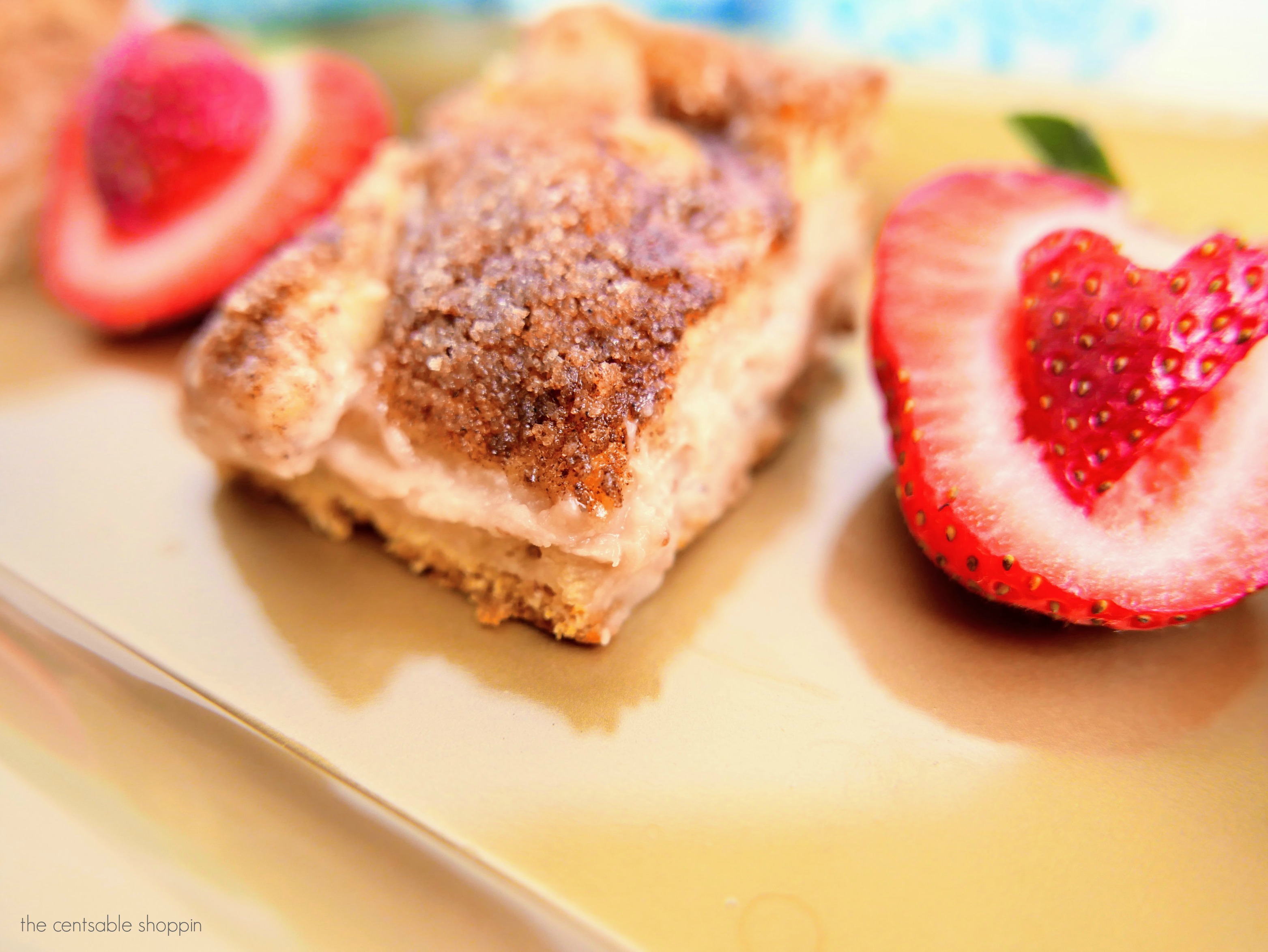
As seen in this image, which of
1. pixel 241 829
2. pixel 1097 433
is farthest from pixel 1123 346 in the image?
pixel 241 829

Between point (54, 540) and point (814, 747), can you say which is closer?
point (814, 747)

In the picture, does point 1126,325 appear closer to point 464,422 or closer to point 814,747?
point 814,747

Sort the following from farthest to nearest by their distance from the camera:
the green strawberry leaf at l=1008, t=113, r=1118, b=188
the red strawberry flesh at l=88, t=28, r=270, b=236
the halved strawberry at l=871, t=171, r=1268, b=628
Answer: the red strawberry flesh at l=88, t=28, r=270, b=236
the green strawberry leaf at l=1008, t=113, r=1118, b=188
the halved strawberry at l=871, t=171, r=1268, b=628

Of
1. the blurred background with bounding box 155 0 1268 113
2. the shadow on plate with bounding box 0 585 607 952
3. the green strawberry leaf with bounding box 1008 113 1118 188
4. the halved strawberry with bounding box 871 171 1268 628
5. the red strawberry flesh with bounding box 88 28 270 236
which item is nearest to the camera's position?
the shadow on plate with bounding box 0 585 607 952

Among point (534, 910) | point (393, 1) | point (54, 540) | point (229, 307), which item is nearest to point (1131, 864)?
point (534, 910)

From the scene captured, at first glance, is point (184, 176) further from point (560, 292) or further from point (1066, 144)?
point (1066, 144)

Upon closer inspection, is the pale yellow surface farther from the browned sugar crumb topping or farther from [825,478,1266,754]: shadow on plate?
the browned sugar crumb topping

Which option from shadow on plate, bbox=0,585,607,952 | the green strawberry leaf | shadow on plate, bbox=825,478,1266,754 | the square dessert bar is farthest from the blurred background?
shadow on plate, bbox=0,585,607,952
